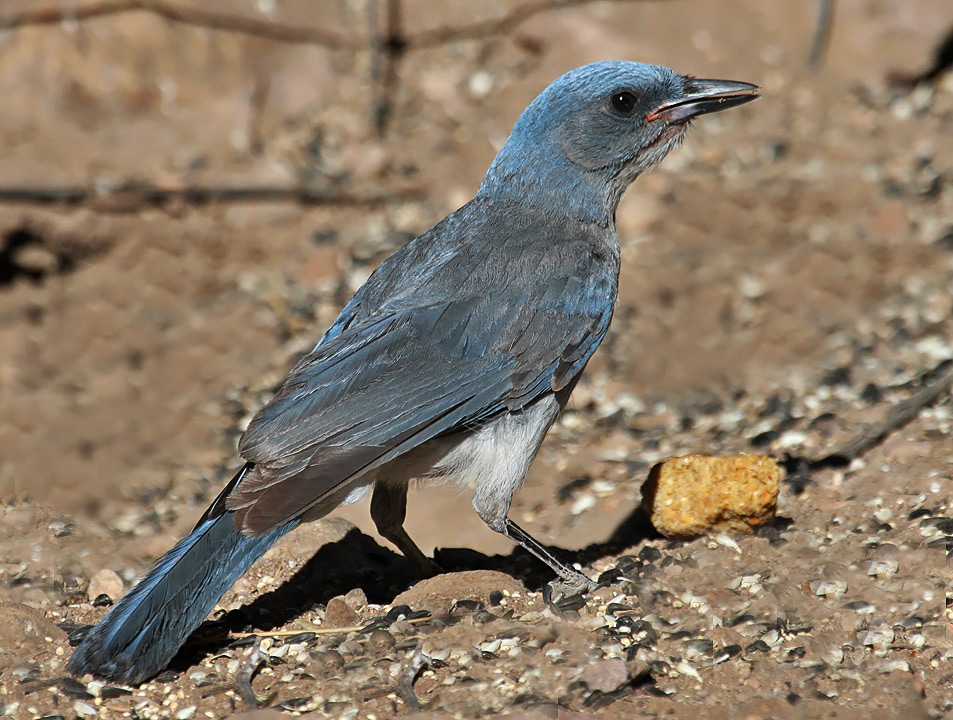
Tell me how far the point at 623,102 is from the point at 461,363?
156 centimetres

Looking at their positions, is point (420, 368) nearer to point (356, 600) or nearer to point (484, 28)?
point (356, 600)

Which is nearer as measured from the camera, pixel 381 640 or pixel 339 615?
pixel 381 640

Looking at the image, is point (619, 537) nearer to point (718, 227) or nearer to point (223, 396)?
point (223, 396)

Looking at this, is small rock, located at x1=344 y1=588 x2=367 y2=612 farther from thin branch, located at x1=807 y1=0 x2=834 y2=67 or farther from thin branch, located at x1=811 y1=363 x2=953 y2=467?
thin branch, located at x1=807 y1=0 x2=834 y2=67

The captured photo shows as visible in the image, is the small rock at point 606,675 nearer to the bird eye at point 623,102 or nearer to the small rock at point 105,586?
the small rock at point 105,586

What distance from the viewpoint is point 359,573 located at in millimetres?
5078

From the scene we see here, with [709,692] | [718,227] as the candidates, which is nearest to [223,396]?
[718,227]

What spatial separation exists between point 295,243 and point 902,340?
456 centimetres

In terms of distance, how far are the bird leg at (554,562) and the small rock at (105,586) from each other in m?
1.67

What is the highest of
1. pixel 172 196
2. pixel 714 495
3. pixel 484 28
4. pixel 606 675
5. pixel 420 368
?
pixel 484 28

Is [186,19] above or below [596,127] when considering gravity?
above

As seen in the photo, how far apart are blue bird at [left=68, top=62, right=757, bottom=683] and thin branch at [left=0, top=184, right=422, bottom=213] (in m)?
3.99

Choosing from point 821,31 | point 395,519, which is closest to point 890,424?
point 395,519

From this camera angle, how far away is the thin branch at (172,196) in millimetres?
8602
